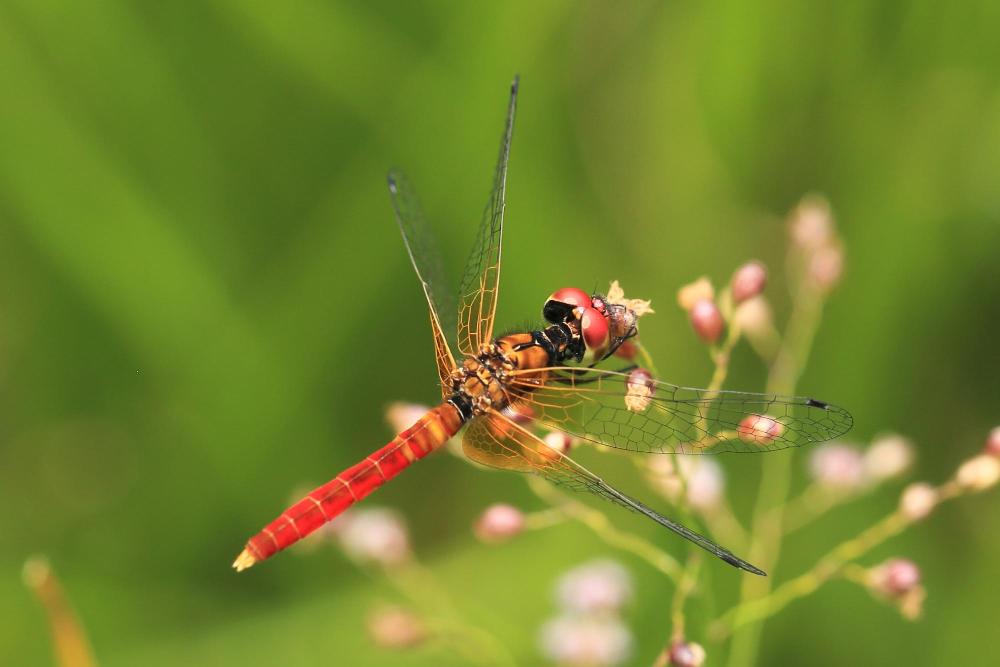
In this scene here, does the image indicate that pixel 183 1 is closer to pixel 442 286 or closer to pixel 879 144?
pixel 442 286

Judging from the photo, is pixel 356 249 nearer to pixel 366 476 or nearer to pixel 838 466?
pixel 366 476

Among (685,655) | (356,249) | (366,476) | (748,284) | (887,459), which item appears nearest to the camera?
(685,655)

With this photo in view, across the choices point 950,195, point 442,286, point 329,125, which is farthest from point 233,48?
point 950,195

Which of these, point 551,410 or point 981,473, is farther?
point 551,410

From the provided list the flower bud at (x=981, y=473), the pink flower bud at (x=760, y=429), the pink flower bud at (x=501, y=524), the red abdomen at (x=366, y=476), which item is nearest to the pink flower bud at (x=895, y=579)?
the flower bud at (x=981, y=473)

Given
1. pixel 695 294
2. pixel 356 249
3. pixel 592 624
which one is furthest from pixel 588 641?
pixel 356 249

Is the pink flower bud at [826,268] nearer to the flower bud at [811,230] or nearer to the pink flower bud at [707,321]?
the flower bud at [811,230]
